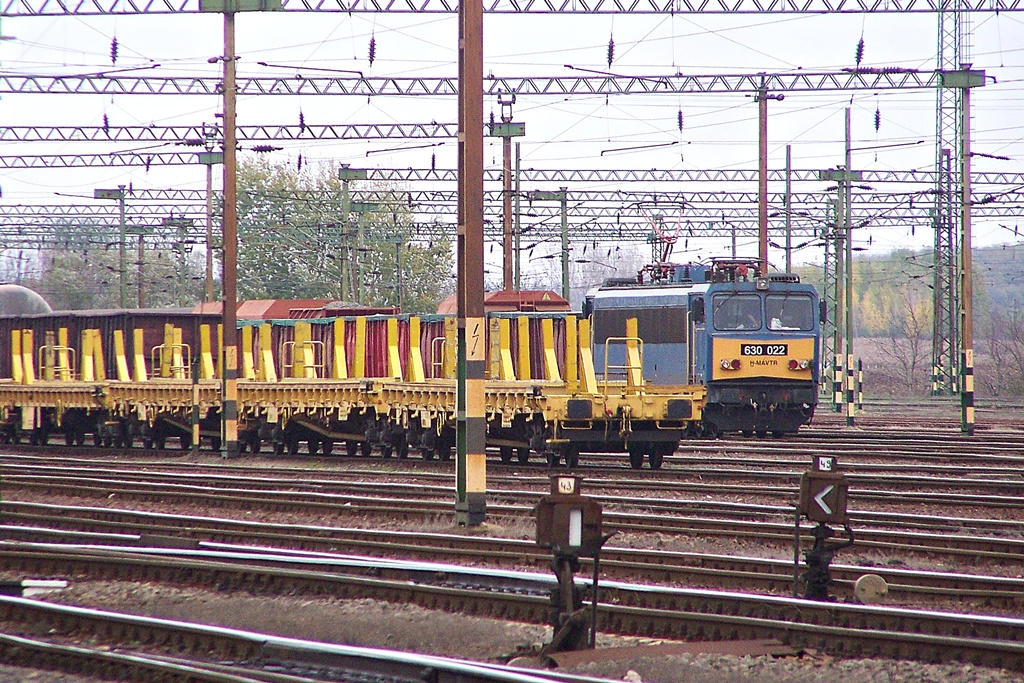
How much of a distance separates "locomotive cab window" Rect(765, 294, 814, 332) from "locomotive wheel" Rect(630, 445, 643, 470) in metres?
4.44

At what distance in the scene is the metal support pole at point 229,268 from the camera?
22.9 m

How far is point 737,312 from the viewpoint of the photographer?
2248cm

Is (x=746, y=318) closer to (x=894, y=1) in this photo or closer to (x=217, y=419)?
(x=894, y=1)

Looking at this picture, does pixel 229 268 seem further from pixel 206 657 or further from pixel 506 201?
pixel 206 657

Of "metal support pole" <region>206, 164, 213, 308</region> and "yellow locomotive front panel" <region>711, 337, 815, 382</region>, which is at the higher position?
"metal support pole" <region>206, 164, 213, 308</region>

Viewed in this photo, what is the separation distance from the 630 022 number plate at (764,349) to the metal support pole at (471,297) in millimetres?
10133

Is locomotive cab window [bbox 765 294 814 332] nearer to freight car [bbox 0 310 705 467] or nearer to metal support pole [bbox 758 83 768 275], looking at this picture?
freight car [bbox 0 310 705 467]

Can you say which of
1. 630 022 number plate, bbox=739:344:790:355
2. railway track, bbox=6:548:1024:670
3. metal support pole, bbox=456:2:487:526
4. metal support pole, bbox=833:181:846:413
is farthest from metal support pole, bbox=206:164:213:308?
metal support pole, bbox=833:181:846:413

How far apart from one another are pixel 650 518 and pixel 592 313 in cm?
988

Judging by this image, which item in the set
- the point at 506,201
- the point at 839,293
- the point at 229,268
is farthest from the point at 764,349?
the point at 839,293

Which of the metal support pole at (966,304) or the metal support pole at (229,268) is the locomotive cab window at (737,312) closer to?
the metal support pole at (966,304)

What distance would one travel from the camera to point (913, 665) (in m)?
7.54

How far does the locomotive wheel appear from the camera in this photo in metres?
19.8

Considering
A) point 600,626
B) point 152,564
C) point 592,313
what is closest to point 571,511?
point 600,626
